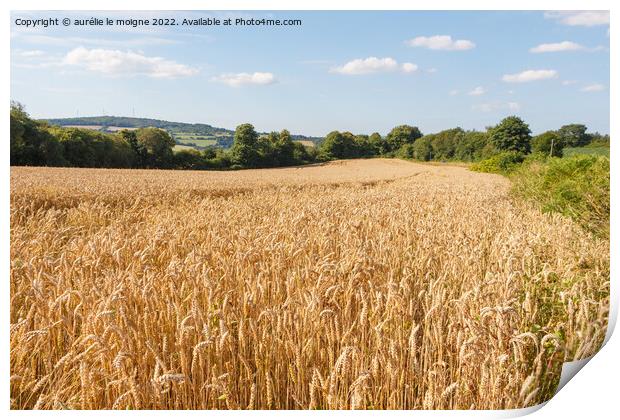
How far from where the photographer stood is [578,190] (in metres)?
8.88

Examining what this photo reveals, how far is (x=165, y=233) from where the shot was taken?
5.66 meters

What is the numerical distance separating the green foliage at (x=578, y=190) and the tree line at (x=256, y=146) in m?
0.79

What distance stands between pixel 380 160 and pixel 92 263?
51.2 meters

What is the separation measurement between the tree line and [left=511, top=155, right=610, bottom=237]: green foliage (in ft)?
2.60

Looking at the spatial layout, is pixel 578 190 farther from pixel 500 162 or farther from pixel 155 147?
pixel 500 162

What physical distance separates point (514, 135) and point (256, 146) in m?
28.9

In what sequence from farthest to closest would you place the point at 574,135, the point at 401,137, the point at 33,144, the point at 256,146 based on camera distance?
the point at 401,137, the point at 256,146, the point at 574,135, the point at 33,144

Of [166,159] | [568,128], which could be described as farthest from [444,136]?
[166,159]

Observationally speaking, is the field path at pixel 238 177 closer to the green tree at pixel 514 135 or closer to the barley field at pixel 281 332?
the green tree at pixel 514 135

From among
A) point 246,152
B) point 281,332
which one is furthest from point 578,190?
point 246,152

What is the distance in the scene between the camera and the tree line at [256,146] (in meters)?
17.7
